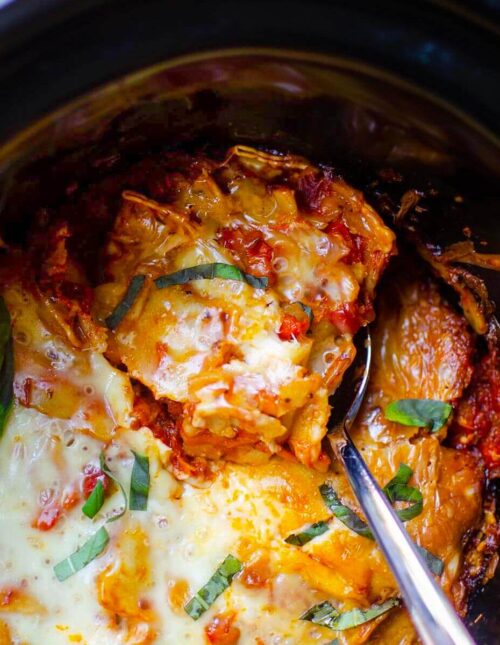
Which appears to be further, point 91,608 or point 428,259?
point 428,259

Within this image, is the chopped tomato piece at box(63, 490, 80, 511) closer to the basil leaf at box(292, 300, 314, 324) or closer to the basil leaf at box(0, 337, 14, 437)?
the basil leaf at box(0, 337, 14, 437)

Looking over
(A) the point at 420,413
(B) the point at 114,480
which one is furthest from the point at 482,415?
(B) the point at 114,480

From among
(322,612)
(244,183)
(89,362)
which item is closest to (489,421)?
(322,612)

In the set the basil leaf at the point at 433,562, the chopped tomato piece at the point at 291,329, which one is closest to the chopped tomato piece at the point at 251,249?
the chopped tomato piece at the point at 291,329

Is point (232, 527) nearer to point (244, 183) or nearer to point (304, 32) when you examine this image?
point (244, 183)

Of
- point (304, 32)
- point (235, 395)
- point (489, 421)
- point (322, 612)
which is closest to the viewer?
point (304, 32)

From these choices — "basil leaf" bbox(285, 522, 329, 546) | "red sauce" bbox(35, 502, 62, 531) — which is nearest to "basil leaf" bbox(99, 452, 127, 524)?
"red sauce" bbox(35, 502, 62, 531)
